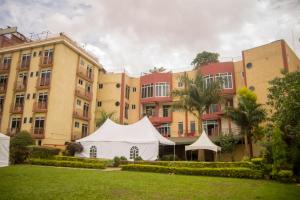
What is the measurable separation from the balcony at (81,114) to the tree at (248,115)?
19.1 m

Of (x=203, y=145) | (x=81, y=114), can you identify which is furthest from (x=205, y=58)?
(x=203, y=145)

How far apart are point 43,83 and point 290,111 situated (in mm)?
27780

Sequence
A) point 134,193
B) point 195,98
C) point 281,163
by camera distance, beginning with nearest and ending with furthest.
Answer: point 134,193 < point 281,163 < point 195,98

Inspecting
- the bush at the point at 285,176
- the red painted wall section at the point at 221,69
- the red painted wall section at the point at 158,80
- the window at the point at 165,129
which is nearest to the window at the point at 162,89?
the red painted wall section at the point at 158,80

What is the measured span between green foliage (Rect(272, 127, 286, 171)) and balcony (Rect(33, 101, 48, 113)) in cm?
2491

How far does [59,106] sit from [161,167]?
18.2 metres

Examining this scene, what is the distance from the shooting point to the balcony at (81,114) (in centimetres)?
3359

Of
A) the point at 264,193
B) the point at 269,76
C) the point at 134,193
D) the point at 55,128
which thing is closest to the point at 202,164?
the point at 264,193

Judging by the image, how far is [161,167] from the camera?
18016mm

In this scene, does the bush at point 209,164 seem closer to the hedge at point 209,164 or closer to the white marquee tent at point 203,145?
the hedge at point 209,164

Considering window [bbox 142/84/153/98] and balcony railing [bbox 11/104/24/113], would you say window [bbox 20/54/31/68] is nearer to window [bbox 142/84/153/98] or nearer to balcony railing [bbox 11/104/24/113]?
balcony railing [bbox 11/104/24/113]

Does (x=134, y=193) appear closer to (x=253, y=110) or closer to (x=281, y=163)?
(x=281, y=163)

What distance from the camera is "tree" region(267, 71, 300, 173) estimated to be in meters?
13.1

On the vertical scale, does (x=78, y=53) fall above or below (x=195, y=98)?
above
